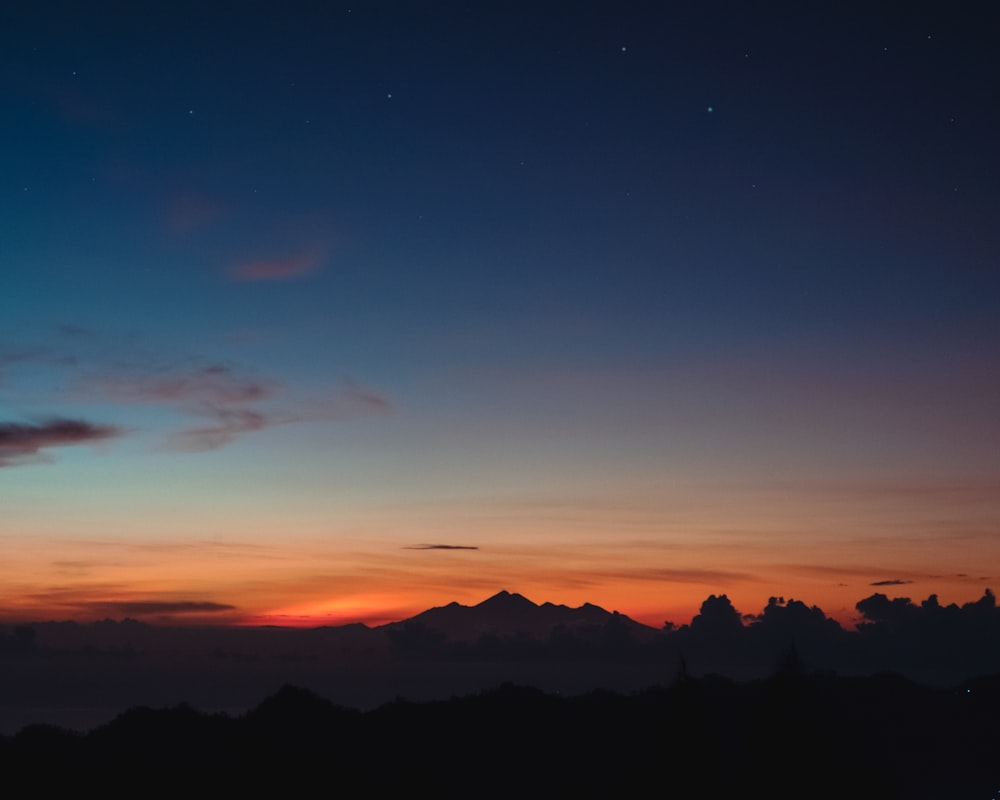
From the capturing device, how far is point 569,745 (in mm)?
101812

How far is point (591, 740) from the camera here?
4075 inches

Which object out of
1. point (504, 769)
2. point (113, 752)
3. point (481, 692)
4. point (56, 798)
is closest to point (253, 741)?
point (113, 752)

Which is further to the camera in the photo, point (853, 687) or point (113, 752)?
point (853, 687)

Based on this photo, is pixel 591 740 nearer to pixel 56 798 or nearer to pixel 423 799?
pixel 423 799

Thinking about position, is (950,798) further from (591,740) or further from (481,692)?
(481,692)

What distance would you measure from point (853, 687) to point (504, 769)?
201 feet

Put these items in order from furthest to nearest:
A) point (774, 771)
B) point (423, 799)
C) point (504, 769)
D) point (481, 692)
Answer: point (481, 692) → point (504, 769) → point (423, 799) → point (774, 771)

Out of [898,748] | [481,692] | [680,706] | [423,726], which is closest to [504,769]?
[423,726]

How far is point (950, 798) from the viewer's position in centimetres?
8762

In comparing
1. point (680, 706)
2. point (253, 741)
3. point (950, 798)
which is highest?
point (680, 706)

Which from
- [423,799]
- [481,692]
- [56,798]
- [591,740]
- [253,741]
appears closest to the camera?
[56,798]

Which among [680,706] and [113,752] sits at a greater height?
[680,706]

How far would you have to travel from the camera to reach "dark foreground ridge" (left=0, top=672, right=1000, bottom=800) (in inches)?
1412

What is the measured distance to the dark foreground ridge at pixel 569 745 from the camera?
35875mm
